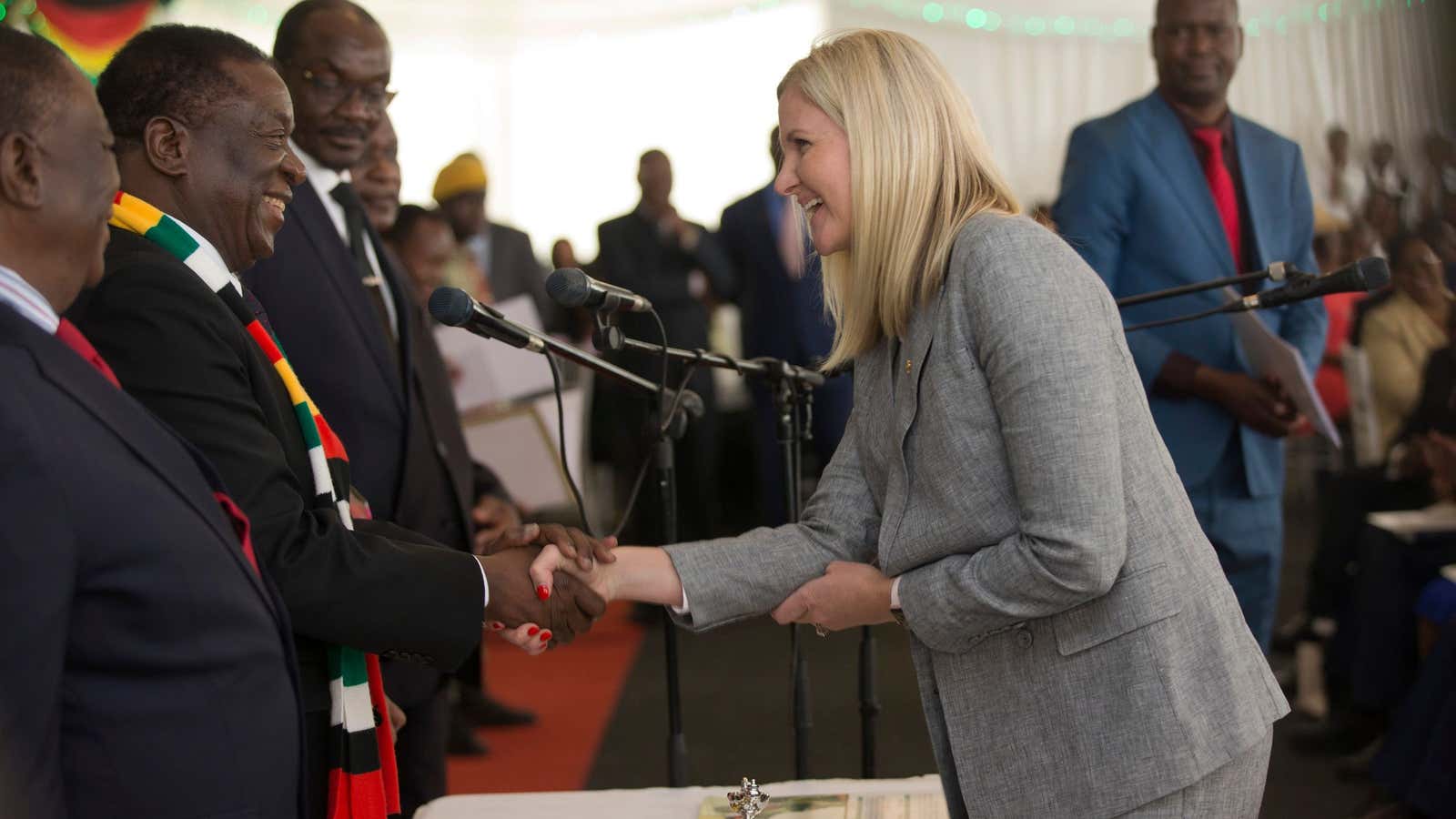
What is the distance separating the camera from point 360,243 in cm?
259

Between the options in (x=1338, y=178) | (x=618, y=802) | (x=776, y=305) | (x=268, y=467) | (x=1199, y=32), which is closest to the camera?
(x=268, y=467)

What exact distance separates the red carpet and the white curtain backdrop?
157 inches

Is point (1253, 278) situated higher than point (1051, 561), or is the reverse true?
point (1253, 278)

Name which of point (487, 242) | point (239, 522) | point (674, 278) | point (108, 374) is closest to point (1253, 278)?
point (239, 522)

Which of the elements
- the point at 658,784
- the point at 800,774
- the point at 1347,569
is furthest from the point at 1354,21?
the point at 800,774

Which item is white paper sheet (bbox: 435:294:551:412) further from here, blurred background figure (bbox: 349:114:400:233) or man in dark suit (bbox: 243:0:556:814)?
man in dark suit (bbox: 243:0:556:814)

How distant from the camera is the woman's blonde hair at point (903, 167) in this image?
1.65 meters

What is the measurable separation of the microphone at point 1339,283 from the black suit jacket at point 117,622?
1.64 metres

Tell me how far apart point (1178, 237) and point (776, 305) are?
2204mm

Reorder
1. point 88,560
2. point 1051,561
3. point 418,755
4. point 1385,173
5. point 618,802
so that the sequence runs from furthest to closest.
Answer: point 1385,173
point 418,755
point 618,802
point 1051,561
point 88,560

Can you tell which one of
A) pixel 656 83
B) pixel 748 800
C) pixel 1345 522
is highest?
pixel 656 83

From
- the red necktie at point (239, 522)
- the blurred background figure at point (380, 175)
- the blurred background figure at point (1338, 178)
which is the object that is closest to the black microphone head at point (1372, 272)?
the red necktie at point (239, 522)

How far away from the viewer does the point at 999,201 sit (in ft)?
5.54

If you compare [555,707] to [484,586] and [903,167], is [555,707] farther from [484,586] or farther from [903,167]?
[903,167]
